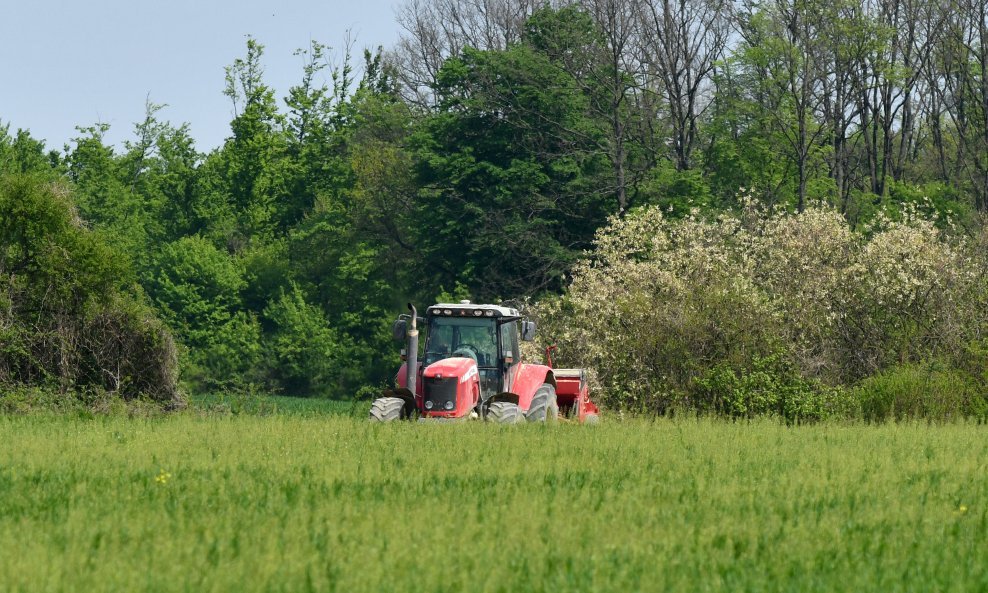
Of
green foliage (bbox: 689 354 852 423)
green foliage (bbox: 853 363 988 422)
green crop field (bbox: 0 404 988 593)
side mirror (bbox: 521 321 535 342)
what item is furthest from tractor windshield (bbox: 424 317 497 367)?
green foliage (bbox: 853 363 988 422)

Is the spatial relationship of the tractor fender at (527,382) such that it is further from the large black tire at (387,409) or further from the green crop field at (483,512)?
the green crop field at (483,512)

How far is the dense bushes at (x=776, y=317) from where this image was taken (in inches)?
1061

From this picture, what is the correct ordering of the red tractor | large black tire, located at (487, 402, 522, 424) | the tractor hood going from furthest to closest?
large black tire, located at (487, 402, 522, 424)
the red tractor
the tractor hood

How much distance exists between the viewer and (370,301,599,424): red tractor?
19547 millimetres

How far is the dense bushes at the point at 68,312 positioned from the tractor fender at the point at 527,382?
9.14 meters

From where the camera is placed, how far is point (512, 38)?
61344mm

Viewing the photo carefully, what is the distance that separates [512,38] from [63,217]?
36.5 metres

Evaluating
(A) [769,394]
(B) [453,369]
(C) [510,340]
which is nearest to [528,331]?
(C) [510,340]

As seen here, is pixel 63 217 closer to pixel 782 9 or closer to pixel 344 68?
pixel 782 9

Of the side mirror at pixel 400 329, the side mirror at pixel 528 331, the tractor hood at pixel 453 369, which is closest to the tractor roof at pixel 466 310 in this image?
the side mirror at pixel 528 331

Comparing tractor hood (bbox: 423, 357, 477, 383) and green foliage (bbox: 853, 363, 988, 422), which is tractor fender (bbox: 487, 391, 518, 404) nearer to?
tractor hood (bbox: 423, 357, 477, 383)

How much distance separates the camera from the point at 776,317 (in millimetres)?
28859

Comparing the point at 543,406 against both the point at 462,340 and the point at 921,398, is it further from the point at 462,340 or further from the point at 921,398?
the point at 921,398

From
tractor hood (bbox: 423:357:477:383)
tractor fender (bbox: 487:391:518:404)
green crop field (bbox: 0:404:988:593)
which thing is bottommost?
green crop field (bbox: 0:404:988:593)
